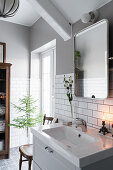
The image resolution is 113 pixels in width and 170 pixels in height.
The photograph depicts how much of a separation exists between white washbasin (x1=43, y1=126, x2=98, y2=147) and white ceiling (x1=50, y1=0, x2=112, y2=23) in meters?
1.31

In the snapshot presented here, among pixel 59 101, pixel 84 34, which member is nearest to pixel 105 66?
pixel 84 34

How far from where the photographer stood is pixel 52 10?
192 cm

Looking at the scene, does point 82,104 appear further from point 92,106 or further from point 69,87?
point 69,87

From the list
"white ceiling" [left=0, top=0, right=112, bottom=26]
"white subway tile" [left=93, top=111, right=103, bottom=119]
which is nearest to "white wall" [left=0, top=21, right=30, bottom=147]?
"white ceiling" [left=0, top=0, right=112, bottom=26]

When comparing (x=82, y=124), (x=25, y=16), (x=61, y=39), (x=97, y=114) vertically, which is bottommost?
(x=82, y=124)

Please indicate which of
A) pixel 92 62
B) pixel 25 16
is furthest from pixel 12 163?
pixel 25 16

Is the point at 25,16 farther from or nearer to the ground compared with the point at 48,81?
farther from the ground

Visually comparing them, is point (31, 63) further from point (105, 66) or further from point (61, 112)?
point (105, 66)

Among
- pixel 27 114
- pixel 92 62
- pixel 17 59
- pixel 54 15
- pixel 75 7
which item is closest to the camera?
pixel 92 62

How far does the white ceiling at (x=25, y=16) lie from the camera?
2.53m

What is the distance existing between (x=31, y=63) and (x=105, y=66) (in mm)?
2107

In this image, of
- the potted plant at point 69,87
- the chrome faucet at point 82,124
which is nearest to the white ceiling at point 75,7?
the potted plant at point 69,87

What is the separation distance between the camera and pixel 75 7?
5.74 feet

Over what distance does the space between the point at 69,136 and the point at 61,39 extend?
1.35 meters
